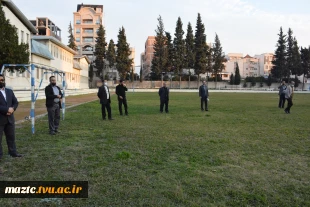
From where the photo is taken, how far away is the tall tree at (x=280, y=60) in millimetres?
79375

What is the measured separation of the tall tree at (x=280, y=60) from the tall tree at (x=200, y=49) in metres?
20.7

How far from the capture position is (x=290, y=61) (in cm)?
8012

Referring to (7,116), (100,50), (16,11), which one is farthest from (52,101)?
(100,50)

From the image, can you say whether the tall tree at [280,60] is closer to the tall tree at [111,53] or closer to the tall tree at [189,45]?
the tall tree at [189,45]

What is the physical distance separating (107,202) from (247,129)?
24.7 feet

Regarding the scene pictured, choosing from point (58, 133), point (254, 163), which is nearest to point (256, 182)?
point (254, 163)

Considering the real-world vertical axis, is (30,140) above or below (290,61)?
A: below

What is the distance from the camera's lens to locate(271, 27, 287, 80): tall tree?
7938 centimetres

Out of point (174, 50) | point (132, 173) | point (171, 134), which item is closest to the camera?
point (132, 173)

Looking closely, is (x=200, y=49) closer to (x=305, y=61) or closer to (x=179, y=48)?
(x=179, y=48)

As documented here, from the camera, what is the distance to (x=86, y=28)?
3959 inches

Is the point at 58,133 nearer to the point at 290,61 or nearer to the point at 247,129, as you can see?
the point at 247,129

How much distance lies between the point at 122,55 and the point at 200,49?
20782mm

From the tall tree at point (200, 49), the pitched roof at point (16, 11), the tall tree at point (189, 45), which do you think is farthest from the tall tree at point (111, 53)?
the pitched roof at point (16, 11)
